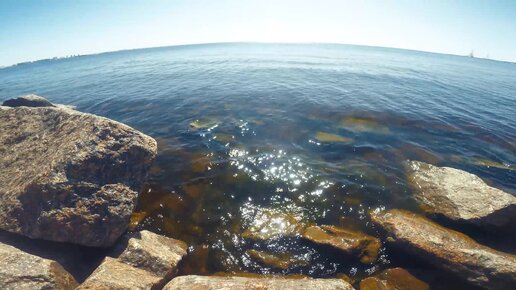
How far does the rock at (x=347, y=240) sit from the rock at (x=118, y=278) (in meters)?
4.82

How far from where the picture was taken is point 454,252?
7.94 m

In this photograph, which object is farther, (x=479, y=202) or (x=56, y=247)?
(x=479, y=202)

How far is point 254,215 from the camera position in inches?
392

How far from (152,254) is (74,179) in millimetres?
3030

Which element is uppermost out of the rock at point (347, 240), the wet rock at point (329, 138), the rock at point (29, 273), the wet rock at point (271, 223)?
the wet rock at point (329, 138)

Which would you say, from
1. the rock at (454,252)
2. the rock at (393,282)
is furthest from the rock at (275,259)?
the rock at (454,252)

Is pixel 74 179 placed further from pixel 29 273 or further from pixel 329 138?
pixel 329 138

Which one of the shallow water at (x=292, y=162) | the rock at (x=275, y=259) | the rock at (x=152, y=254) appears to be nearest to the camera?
the rock at (x=152, y=254)

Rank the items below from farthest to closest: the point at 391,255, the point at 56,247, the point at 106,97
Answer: the point at 106,97, the point at 391,255, the point at 56,247

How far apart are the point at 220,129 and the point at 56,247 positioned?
10595mm

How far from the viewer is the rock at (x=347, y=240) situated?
851 cm

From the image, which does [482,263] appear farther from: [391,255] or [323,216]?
[323,216]

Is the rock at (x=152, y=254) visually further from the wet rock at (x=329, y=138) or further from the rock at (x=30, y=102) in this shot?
the rock at (x=30, y=102)

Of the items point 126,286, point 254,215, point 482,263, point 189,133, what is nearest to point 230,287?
point 126,286
